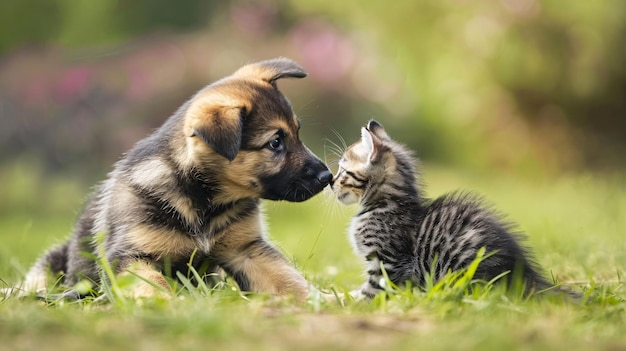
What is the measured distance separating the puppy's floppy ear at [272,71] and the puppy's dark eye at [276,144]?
0.48 metres

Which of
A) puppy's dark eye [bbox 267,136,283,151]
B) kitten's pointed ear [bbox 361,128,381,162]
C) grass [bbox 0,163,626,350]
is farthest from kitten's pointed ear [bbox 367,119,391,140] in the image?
puppy's dark eye [bbox 267,136,283,151]

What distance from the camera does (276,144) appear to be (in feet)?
15.3

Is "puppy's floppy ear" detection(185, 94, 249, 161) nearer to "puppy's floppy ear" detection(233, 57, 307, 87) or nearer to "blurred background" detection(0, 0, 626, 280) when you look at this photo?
"puppy's floppy ear" detection(233, 57, 307, 87)

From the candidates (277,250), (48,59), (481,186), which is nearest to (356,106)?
(481,186)

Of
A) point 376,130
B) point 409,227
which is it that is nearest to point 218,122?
point 409,227

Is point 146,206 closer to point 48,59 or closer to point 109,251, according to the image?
point 109,251

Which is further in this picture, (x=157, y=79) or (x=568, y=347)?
(x=157, y=79)

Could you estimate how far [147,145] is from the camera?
15.9ft

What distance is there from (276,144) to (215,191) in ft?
1.36

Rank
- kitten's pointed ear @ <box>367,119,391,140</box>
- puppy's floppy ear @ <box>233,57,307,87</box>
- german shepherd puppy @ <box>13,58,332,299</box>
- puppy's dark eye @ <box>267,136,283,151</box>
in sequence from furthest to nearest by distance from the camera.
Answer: kitten's pointed ear @ <box>367,119,391,140</box> → puppy's floppy ear @ <box>233,57,307,87</box> → puppy's dark eye @ <box>267,136,283,151</box> → german shepherd puppy @ <box>13,58,332,299</box>

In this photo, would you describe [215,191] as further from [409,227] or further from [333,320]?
[333,320]

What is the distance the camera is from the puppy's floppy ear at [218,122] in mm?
4168

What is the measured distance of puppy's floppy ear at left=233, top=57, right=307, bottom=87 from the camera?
198 inches

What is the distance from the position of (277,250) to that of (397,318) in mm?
1675
